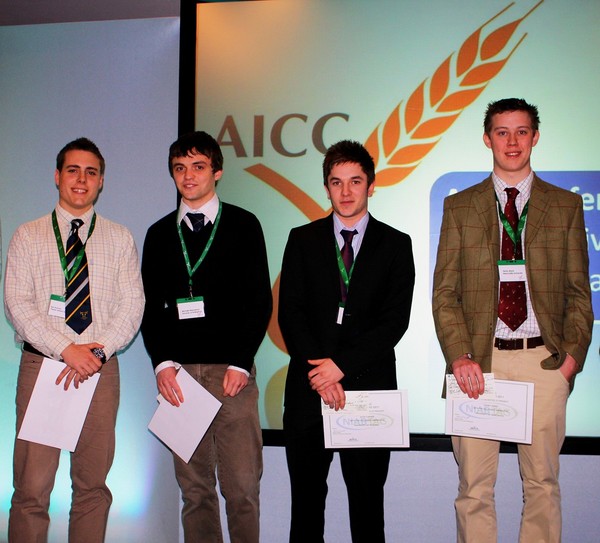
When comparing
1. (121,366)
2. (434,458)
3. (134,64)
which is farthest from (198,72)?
(434,458)

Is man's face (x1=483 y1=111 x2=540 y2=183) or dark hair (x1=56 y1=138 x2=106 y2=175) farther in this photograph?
dark hair (x1=56 y1=138 x2=106 y2=175)

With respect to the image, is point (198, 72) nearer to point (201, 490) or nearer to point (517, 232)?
point (517, 232)

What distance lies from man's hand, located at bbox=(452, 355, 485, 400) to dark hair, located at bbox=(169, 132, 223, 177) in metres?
1.44

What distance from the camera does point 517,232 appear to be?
2828mm

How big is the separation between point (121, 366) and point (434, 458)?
191cm

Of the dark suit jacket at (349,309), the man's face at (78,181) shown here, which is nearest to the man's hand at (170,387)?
the dark suit jacket at (349,309)

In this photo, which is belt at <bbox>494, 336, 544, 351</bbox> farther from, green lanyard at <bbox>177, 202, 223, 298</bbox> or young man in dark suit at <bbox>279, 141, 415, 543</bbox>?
green lanyard at <bbox>177, 202, 223, 298</bbox>

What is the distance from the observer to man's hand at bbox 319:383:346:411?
2.72 meters

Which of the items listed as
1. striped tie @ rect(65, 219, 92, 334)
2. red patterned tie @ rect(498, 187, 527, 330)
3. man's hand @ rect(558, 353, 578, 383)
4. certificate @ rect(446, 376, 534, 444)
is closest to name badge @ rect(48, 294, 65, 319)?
striped tie @ rect(65, 219, 92, 334)

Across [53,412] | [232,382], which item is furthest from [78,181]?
[232,382]

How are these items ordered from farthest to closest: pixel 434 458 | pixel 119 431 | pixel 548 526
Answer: pixel 119 431
pixel 434 458
pixel 548 526

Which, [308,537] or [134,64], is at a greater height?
[134,64]

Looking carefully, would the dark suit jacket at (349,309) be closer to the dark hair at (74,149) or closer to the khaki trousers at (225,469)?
the khaki trousers at (225,469)

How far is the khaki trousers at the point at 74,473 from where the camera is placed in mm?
2826
